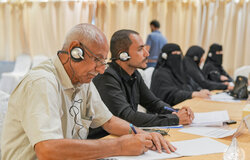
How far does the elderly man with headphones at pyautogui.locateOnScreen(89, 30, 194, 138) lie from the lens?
1945 mm

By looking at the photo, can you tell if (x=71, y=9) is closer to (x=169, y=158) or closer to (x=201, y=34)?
(x=201, y=34)

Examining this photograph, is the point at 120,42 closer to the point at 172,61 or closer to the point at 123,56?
the point at 123,56

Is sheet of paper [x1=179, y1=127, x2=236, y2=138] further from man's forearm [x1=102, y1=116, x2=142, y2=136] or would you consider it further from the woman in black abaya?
the woman in black abaya

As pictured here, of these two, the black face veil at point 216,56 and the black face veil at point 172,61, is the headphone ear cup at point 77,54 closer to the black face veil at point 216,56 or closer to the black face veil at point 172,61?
the black face veil at point 172,61

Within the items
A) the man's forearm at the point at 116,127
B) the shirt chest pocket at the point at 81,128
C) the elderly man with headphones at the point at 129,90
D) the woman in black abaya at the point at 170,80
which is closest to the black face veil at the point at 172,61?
the woman in black abaya at the point at 170,80

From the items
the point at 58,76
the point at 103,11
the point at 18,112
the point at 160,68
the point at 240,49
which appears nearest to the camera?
the point at 18,112

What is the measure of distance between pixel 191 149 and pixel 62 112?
0.62 m

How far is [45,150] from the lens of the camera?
111 cm

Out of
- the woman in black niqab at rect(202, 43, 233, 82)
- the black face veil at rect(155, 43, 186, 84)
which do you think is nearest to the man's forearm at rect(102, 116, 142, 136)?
the black face veil at rect(155, 43, 186, 84)

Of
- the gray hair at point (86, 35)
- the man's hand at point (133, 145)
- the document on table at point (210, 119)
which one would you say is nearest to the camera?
the man's hand at point (133, 145)

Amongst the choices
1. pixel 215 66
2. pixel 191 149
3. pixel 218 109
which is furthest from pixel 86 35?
pixel 215 66

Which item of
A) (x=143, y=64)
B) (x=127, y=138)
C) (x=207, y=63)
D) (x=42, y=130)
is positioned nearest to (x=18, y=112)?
(x=42, y=130)

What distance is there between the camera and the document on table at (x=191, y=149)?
4.11 feet

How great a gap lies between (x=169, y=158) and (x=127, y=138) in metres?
0.20
